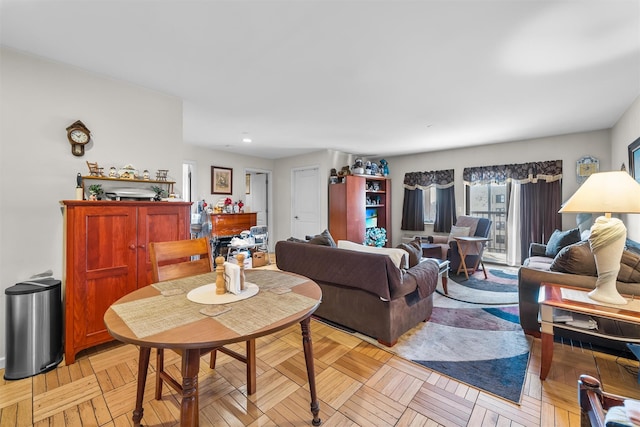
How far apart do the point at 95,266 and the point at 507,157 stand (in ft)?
20.0

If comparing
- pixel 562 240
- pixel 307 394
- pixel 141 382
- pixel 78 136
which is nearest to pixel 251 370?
pixel 307 394

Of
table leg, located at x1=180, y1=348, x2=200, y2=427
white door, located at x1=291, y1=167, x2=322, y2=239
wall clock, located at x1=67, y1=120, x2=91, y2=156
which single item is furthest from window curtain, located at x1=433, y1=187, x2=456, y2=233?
wall clock, located at x1=67, y1=120, x2=91, y2=156

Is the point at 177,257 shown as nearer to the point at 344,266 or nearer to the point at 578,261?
the point at 344,266

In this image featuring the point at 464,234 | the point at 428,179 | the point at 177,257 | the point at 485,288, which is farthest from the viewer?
the point at 428,179

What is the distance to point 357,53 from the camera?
2008 mm

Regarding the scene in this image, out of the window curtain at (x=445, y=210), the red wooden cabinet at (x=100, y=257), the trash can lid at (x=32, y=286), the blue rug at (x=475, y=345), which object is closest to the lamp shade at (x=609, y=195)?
the blue rug at (x=475, y=345)

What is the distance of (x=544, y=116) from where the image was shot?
340 centimetres

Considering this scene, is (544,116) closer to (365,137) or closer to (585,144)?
(585,144)

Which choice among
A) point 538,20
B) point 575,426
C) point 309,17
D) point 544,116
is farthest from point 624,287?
point 309,17

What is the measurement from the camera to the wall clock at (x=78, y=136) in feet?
7.16

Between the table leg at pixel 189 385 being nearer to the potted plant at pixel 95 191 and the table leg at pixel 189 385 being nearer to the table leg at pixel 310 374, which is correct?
the table leg at pixel 310 374

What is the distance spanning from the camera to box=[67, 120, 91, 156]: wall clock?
7.16 ft

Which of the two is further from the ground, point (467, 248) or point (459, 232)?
point (459, 232)

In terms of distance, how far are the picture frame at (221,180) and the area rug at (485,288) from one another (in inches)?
173
